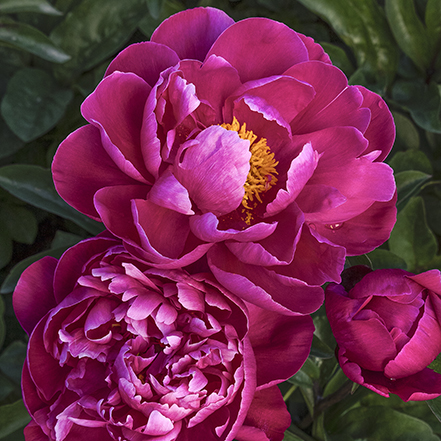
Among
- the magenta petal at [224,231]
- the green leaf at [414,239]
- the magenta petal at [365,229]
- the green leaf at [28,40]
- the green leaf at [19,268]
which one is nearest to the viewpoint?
the magenta petal at [224,231]

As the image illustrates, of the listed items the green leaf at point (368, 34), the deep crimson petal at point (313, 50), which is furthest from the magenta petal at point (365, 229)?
the green leaf at point (368, 34)

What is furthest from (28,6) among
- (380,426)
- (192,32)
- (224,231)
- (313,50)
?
(380,426)

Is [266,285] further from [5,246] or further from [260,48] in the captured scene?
[5,246]

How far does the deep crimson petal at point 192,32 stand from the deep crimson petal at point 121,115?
87 mm

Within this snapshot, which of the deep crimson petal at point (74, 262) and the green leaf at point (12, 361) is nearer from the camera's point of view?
the deep crimson petal at point (74, 262)

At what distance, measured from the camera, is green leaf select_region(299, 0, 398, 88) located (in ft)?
3.68

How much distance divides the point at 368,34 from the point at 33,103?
0.82m

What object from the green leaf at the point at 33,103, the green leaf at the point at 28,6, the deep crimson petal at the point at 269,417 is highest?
the green leaf at the point at 28,6

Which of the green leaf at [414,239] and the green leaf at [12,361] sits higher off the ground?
the green leaf at [414,239]

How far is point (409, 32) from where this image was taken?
1.14 m

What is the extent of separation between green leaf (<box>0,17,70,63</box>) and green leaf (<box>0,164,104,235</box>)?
0.85 feet

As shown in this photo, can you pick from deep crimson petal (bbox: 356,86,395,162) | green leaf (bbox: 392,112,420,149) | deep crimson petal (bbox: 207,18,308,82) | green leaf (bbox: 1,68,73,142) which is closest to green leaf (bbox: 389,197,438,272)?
green leaf (bbox: 392,112,420,149)

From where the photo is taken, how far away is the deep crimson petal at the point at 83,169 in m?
0.56

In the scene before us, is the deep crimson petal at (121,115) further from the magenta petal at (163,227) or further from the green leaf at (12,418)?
the green leaf at (12,418)
